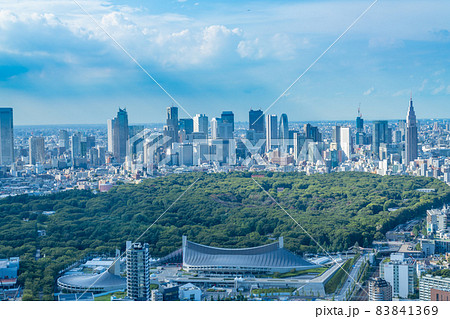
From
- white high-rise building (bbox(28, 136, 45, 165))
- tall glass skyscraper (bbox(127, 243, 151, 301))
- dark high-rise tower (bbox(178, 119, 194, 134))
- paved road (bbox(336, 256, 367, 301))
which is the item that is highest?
dark high-rise tower (bbox(178, 119, 194, 134))

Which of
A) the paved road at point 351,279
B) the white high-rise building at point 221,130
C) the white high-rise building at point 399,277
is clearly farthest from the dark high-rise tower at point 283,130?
the white high-rise building at point 399,277

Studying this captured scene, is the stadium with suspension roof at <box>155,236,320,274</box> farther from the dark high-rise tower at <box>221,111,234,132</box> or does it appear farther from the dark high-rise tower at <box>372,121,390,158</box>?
the dark high-rise tower at <box>372,121,390,158</box>

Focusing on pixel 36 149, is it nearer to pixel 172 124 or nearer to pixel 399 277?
pixel 172 124

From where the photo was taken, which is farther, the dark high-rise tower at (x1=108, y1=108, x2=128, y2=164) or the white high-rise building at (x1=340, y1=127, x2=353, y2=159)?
the white high-rise building at (x1=340, y1=127, x2=353, y2=159)

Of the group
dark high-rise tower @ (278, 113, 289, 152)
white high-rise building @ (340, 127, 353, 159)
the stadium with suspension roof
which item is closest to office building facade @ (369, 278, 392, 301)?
the stadium with suspension roof

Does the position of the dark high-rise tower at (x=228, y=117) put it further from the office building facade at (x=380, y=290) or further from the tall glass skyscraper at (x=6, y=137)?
the office building facade at (x=380, y=290)

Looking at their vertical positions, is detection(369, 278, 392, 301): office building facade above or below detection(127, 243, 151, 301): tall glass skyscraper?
below

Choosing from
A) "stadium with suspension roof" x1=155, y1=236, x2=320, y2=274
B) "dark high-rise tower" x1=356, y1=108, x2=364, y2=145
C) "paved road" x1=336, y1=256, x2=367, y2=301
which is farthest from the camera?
"dark high-rise tower" x1=356, y1=108, x2=364, y2=145
